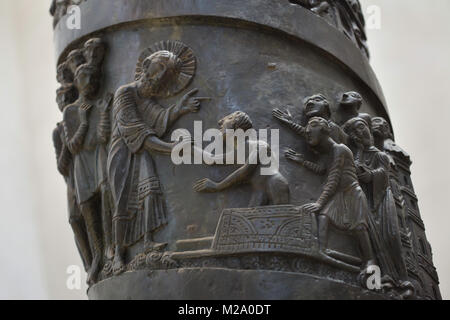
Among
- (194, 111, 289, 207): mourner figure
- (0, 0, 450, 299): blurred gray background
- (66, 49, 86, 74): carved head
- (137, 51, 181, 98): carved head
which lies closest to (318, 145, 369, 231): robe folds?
(194, 111, 289, 207): mourner figure

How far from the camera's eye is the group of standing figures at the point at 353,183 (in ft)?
19.7

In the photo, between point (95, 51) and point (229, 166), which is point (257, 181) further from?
point (95, 51)

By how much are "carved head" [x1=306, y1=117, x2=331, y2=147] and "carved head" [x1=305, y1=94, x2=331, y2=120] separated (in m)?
0.09

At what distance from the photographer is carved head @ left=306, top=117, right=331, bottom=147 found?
20.5ft

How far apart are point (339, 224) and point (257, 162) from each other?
0.72 meters

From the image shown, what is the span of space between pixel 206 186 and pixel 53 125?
4.90 m

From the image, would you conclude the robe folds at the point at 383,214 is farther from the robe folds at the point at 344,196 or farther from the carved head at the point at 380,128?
the carved head at the point at 380,128

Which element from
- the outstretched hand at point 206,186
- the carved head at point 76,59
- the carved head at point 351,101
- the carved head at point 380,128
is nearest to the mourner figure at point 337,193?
the carved head at point 351,101

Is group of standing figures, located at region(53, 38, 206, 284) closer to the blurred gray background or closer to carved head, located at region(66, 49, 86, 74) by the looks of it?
carved head, located at region(66, 49, 86, 74)

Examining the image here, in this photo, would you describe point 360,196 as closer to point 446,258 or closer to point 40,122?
point 446,258

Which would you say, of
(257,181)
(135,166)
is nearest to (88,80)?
(135,166)

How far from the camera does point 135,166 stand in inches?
248

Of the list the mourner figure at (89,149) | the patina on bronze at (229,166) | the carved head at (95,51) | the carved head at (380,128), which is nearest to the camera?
the patina on bronze at (229,166)

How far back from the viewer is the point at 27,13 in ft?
35.8
